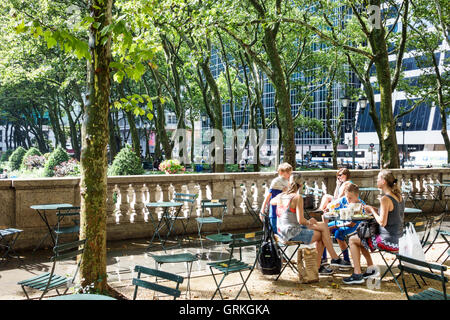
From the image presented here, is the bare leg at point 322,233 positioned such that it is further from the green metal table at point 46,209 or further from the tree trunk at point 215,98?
the tree trunk at point 215,98

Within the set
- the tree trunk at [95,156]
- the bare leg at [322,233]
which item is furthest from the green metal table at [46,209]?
the bare leg at [322,233]

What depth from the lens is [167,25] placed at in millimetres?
15188

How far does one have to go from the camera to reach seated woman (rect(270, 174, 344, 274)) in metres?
6.68

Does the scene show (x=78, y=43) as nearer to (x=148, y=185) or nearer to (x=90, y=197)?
(x=90, y=197)

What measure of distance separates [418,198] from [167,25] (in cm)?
1010

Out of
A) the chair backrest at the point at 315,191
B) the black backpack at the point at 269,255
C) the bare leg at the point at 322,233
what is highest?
the chair backrest at the point at 315,191

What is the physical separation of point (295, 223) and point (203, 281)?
1.68m

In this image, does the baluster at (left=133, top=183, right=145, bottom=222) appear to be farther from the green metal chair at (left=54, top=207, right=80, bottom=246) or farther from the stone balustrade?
the green metal chair at (left=54, top=207, right=80, bottom=246)

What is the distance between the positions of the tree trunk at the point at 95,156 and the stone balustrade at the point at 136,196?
124 inches

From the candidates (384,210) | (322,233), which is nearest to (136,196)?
(322,233)

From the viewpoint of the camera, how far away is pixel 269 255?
22.0ft

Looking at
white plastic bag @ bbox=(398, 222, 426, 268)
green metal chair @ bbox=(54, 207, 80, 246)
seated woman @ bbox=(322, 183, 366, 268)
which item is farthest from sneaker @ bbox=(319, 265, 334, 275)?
green metal chair @ bbox=(54, 207, 80, 246)

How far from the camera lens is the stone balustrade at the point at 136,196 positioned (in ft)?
27.3
